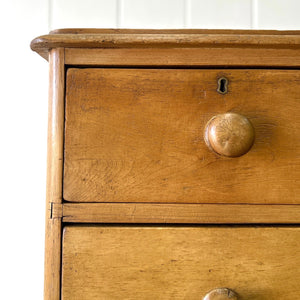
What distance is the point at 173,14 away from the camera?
Result: 919mm

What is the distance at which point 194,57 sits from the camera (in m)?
0.46

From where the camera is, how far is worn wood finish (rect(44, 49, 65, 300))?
448mm

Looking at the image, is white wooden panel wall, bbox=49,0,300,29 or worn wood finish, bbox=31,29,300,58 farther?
white wooden panel wall, bbox=49,0,300,29

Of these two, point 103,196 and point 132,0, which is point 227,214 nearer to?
point 103,196

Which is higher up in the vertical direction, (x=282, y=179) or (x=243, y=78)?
(x=243, y=78)

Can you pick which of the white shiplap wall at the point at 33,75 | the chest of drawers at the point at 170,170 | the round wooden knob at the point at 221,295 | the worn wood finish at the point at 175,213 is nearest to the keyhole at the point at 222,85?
the chest of drawers at the point at 170,170

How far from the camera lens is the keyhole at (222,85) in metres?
0.46

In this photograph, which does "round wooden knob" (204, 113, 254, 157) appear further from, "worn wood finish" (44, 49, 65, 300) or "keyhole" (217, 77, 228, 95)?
"worn wood finish" (44, 49, 65, 300)

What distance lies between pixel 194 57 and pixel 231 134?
12cm

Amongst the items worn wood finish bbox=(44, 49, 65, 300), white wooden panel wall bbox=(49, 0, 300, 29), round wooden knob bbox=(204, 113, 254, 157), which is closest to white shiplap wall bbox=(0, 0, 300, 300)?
white wooden panel wall bbox=(49, 0, 300, 29)

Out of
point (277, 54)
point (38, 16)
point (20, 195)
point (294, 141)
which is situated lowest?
point (20, 195)

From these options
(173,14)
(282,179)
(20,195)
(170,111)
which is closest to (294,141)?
(282,179)

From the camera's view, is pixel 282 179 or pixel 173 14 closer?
pixel 282 179

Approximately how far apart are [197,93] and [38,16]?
0.66 meters
